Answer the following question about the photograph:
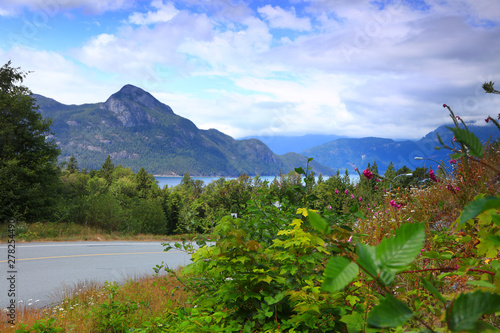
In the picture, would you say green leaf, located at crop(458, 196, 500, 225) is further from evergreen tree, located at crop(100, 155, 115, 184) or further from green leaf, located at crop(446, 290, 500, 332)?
evergreen tree, located at crop(100, 155, 115, 184)

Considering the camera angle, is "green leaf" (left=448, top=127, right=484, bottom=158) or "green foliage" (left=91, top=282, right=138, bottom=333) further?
"green foliage" (left=91, top=282, right=138, bottom=333)

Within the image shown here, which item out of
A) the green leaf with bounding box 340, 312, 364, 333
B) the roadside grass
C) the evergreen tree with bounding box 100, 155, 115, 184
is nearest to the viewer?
the green leaf with bounding box 340, 312, 364, 333

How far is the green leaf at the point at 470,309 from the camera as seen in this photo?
0.39 metres

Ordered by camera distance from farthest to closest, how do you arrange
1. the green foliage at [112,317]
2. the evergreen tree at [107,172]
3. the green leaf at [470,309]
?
the evergreen tree at [107,172], the green foliage at [112,317], the green leaf at [470,309]

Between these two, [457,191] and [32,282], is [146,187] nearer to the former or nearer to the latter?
[32,282]

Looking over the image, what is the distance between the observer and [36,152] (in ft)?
63.7

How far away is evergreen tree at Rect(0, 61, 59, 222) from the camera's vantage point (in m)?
17.5

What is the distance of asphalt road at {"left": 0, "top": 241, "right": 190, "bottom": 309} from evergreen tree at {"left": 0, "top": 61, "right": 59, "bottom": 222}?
20.0 ft

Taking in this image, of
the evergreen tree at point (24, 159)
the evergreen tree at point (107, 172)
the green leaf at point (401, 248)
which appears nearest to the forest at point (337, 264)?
the green leaf at point (401, 248)

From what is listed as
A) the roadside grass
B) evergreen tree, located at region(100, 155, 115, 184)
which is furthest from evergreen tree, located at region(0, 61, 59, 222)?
evergreen tree, located at region(100, 155, 115, 184)

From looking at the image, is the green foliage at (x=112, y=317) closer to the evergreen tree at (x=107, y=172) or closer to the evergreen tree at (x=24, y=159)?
the evergreen tree at (x=24, y=159)

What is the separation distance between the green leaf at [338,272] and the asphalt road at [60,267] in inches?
288

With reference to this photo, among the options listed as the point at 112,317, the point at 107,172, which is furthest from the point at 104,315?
the point at 107,172

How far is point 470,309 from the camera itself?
1.34 feet
